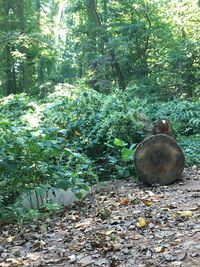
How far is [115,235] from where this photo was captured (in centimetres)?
378

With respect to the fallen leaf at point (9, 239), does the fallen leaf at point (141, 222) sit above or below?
below

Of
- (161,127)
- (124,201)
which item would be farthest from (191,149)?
(124,201)

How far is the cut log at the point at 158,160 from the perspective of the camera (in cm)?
634

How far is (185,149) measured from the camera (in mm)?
Answer: 8195

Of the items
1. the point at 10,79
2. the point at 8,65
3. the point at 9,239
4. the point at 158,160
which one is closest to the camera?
the point at 9,239

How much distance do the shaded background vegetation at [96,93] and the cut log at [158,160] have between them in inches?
16.3

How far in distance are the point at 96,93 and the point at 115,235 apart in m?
6.25

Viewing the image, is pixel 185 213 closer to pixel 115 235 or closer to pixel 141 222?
pixel 141 222

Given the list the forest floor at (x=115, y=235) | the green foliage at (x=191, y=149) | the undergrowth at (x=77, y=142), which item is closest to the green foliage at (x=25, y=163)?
the undergrowth at (x=77, y=142)

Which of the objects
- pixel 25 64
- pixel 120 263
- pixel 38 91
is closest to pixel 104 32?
pixel 25 64

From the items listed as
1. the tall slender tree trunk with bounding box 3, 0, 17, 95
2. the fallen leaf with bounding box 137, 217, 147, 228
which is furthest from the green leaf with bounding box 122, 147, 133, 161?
the tall slender tree trunk with bounding box 3, 0, 17, 95

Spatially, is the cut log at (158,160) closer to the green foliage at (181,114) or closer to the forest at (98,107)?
the forest at (98,107)

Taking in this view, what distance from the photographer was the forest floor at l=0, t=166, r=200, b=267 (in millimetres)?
3217

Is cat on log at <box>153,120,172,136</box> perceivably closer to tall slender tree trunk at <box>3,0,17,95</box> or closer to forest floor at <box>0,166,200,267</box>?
forest floor at <box>0,166,200,267</box>
